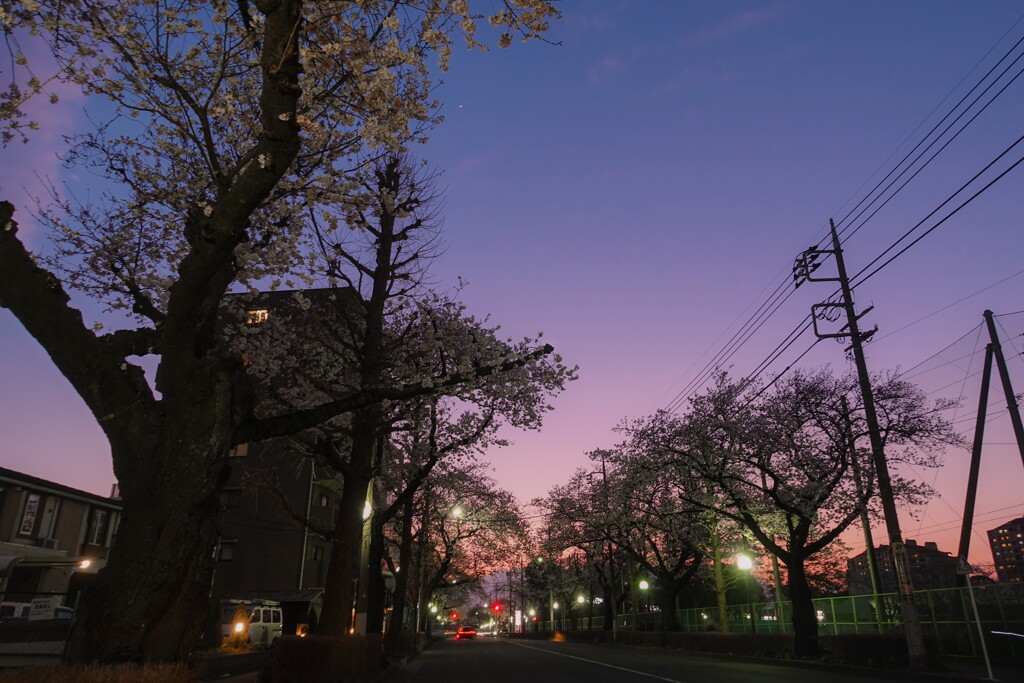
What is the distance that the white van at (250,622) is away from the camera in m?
23.8

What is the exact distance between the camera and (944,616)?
18922 mm

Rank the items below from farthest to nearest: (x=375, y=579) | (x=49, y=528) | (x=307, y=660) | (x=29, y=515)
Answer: (x=49, y=528) → (x=29, y=515) → (x=375, y=579) → (x=307, y=660)

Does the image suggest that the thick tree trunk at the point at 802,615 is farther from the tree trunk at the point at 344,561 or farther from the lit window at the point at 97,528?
the lit window at the point at 97,528

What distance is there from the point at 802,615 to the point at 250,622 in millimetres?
21355

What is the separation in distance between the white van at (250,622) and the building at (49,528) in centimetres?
545

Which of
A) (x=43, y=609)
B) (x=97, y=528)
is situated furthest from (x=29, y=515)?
(x=43, y=609)

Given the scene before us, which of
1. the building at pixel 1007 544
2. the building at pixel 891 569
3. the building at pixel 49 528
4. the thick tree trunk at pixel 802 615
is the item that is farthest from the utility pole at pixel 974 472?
the building at pixel 1007 544

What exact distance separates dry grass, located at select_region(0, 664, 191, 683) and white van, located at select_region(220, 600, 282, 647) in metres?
19.7

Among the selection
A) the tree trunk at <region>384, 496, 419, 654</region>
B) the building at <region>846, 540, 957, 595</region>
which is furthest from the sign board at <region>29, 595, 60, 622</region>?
the building at <region>846, 540, 957, 595</region>

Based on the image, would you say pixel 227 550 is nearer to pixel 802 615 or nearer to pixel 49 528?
pixel 49 528

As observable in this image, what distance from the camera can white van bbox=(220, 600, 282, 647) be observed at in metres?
23.8

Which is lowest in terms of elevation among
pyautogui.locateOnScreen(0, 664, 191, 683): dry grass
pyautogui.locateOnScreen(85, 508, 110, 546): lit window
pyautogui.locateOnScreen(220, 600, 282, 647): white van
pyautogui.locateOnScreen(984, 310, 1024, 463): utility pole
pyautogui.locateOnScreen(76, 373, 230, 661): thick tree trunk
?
pyautogui.locateOnScreen(220, 600, 282, 647): white van

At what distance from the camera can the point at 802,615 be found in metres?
21.2

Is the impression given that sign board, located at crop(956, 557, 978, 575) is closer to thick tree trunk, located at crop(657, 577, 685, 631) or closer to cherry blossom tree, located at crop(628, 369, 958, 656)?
cherry blossom tree, located at crop(628, 369, 958, 656)
